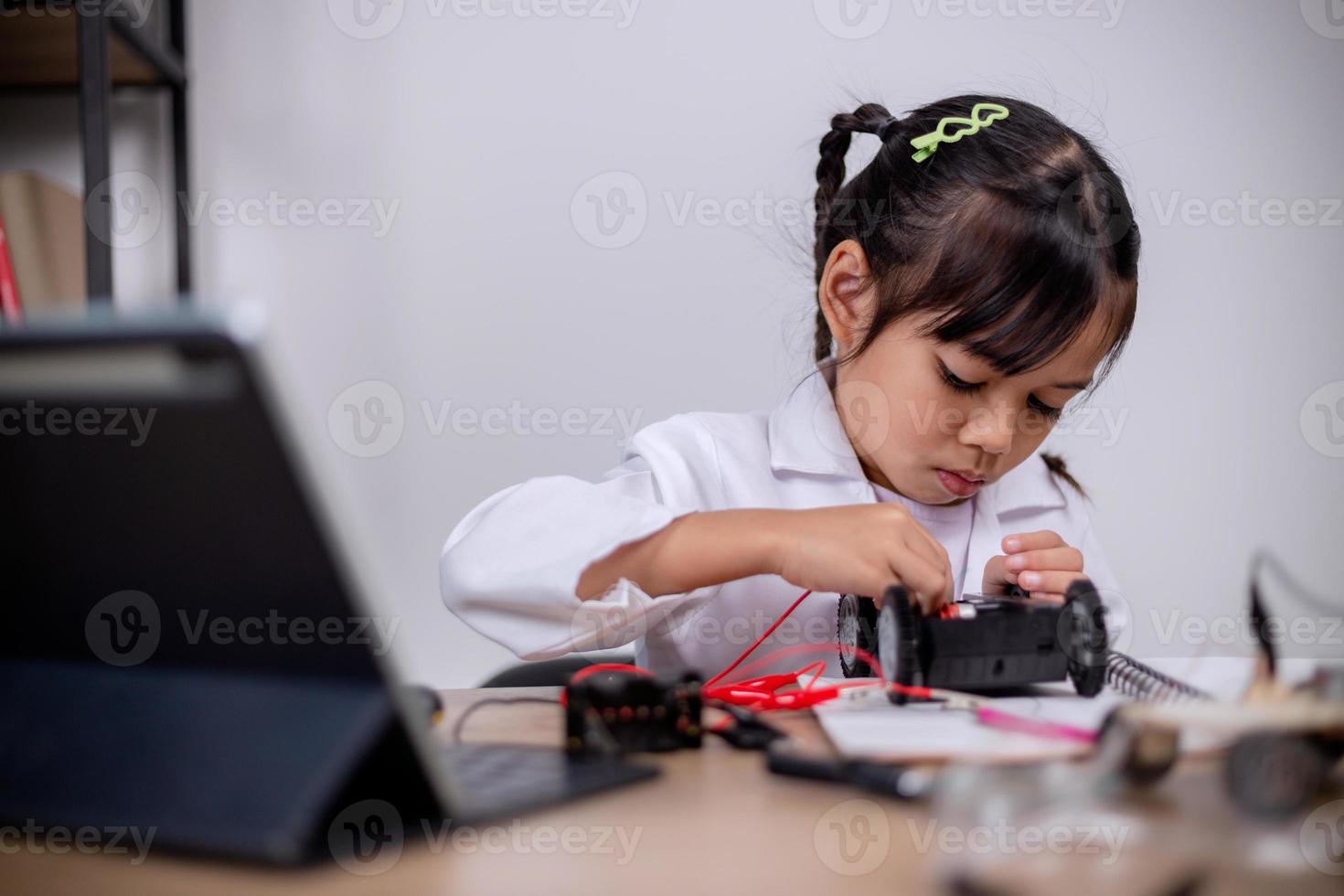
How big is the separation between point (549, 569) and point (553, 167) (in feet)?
2.89

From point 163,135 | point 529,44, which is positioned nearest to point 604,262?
point 529,44

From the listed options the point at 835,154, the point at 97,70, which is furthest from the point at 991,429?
the point at 97,70

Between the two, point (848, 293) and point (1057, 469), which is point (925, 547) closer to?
point (848, 293)

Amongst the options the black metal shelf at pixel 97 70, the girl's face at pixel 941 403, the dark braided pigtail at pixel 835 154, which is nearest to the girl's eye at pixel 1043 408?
the girl's face at pixel 941 403

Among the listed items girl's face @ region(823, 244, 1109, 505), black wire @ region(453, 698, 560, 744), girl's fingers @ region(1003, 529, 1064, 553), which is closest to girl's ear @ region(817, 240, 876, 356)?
girl's face @ region(823, 244, 1109, 505)

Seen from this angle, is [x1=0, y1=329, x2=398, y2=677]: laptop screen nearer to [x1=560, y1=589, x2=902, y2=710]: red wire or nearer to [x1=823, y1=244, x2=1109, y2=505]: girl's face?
[x1=560, y1=589, x2=902, y2=710]: red wire

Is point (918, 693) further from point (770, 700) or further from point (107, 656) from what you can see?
point (107, 656)

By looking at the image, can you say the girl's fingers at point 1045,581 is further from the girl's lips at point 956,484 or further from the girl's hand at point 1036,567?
the girl's lips at point 956,484

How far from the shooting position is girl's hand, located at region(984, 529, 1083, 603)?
801 millimetres

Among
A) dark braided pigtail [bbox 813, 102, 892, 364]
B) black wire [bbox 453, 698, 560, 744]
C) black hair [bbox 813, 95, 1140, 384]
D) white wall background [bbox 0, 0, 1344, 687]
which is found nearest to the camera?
black wire [bbox 453, 698, 560, 744]

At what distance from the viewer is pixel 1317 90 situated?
1.58 meters

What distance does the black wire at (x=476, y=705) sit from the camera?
0.58 meters

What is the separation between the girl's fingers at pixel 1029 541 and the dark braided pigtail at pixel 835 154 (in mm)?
363

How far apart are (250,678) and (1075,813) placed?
1.03 ft
